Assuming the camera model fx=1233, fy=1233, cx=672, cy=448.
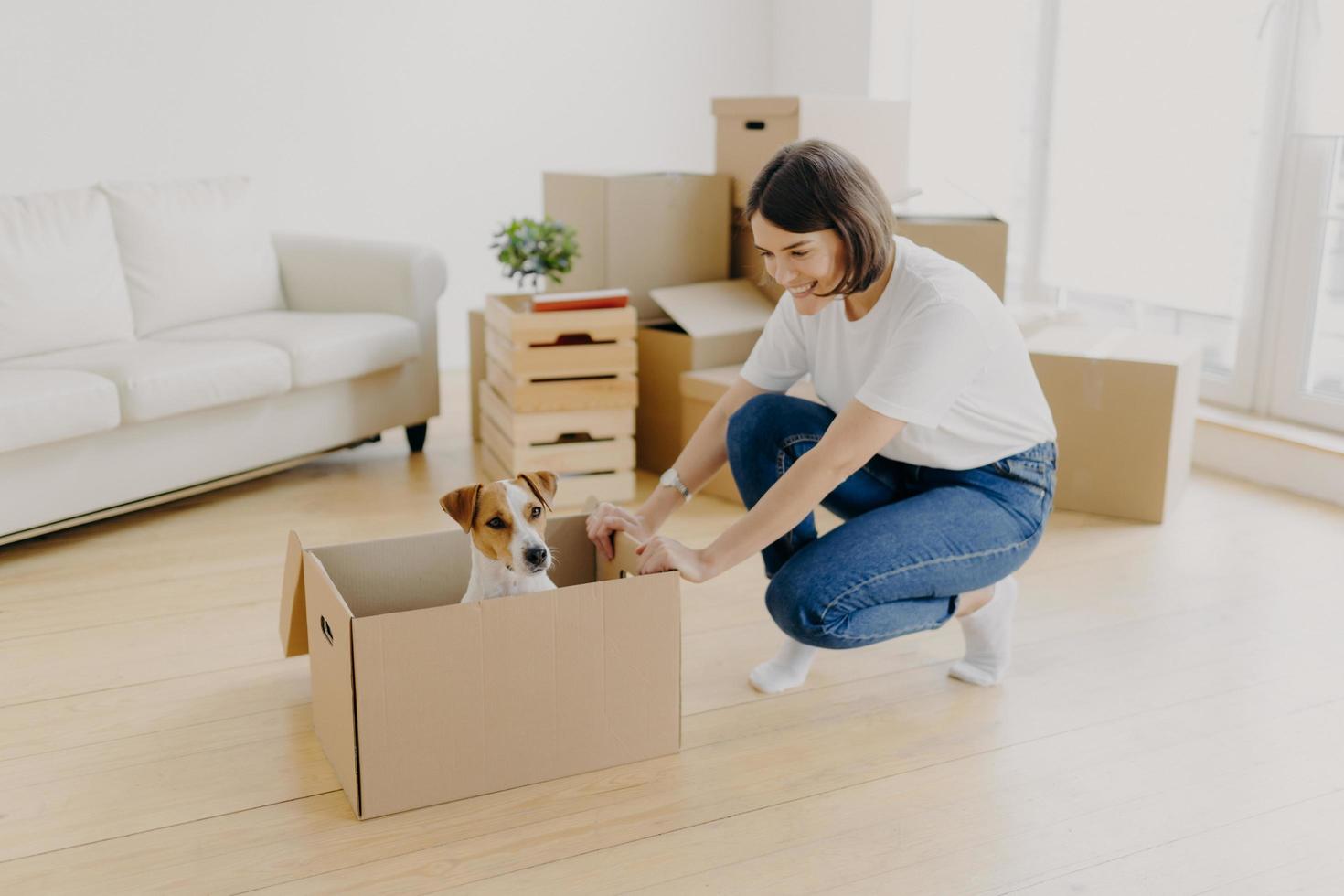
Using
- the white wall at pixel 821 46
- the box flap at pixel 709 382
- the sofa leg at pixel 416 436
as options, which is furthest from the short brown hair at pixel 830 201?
the white wall at pixel 821 46

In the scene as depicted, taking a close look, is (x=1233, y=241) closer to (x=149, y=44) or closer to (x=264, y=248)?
(x=264, y=248)

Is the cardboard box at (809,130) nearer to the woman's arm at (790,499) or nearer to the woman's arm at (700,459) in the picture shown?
the woman's arm at (700,459)

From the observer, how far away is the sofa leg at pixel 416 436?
147 inches

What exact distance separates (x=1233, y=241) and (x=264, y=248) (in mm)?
2884

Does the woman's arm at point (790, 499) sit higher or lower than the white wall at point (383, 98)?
lower

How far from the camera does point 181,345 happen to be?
124 inches

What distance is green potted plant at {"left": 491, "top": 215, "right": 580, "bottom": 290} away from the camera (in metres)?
3.24

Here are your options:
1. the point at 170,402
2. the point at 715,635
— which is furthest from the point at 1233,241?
the point at 170,402

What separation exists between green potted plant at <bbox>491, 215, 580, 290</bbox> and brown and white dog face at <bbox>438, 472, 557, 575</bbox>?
152 centimetres

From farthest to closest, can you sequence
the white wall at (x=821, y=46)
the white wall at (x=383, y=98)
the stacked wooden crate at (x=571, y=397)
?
the white wall at (x=821, y=46) → the white wall at (x=383, y=98) → the stacked wooden crate at (x=571, y=397)

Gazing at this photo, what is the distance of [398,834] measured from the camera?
5.57 feet

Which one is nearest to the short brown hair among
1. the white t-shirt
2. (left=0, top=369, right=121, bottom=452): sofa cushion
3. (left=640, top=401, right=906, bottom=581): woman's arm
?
the white t-shirt

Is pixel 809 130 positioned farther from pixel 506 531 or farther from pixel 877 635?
pixel 506 531

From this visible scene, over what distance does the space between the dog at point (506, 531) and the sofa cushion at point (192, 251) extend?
80.0 inches
